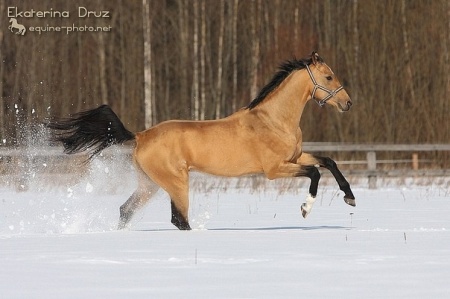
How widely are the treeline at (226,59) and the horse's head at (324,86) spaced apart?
1572 centimetres

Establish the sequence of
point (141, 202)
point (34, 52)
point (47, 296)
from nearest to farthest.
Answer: point (47, 296) → point (141, 202) → point (34, 52)

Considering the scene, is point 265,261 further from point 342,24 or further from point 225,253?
point 342,24

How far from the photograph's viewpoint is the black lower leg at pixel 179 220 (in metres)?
9.55

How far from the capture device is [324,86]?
32.4 ft

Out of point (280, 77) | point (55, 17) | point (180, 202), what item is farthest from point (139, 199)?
point (55, 17)

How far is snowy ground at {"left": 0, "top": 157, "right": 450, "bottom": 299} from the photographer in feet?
18.8

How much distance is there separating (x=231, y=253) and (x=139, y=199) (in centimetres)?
262

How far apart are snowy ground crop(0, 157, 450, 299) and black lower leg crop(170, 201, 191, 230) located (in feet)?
0.92

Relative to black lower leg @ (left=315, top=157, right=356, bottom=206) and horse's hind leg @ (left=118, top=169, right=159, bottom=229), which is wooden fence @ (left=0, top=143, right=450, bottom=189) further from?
black lower leg @ (left=315, top=157, right=356, bottom=206)

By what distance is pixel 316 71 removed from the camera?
9898 millimetres

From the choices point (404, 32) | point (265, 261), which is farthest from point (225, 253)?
point (404, 32)

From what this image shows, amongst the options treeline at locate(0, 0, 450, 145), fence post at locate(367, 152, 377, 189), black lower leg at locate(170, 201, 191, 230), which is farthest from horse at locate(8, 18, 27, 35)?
black lower leg at locate(170, 201, 191, 230)

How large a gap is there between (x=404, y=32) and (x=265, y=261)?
21948mm

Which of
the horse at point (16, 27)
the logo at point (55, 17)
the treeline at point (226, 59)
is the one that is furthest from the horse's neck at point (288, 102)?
the horse at point (16, 27)
